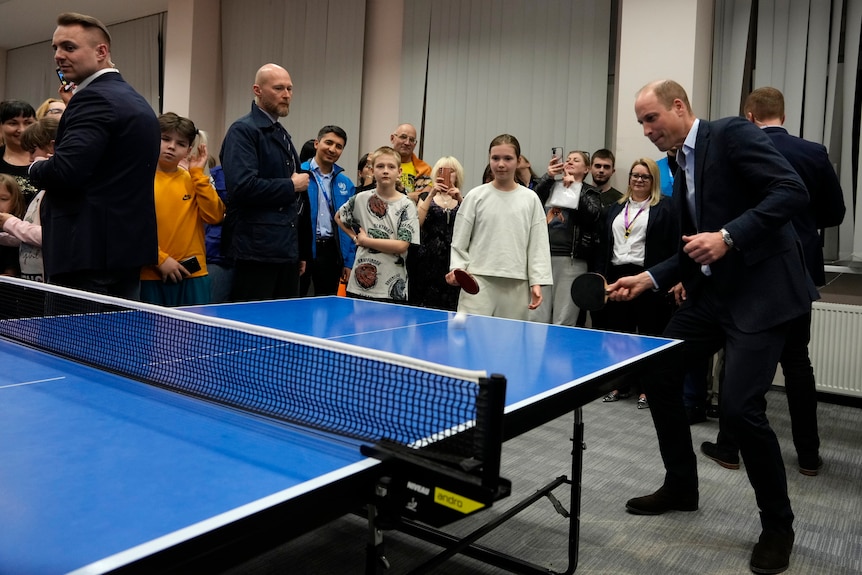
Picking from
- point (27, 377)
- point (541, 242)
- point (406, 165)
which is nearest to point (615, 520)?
point (541, 242)

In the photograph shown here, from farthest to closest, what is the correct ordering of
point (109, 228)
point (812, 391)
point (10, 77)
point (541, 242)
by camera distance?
point (10, 77) < point (541, 242) < point (812, 391) < point (109, 228)

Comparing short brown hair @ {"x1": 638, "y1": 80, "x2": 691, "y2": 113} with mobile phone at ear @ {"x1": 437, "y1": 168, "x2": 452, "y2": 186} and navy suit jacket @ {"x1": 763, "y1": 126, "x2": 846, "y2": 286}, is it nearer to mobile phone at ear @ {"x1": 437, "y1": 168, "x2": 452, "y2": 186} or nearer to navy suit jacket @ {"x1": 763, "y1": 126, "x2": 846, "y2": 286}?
navy suit jacket @ {"x1": 763, "y1": 126, "x2": 846, "y2": 286}

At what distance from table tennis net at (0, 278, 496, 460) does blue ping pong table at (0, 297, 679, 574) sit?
0.23 feet

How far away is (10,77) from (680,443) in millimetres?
12857

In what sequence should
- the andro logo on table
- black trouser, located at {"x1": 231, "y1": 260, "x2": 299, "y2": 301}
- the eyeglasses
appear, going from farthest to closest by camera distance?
the eyeglasses → black trouser, located at {"x1": 231, "y1": 260, "x2": 299, "y2": 301} → the andro logo on table

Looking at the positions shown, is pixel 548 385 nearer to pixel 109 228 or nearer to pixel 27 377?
pixel 27 377

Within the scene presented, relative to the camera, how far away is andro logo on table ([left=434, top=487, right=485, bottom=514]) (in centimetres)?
96

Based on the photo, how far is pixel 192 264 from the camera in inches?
140

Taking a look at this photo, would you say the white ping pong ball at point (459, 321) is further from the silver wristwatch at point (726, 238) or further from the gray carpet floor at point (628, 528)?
the silver wristwatch at point (726, 238)

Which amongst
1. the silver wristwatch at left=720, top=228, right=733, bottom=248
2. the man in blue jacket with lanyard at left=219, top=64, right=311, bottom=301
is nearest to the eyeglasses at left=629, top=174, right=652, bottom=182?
the man in blue jacket with lanyard at left=219, top=64, right=311, bottom=301

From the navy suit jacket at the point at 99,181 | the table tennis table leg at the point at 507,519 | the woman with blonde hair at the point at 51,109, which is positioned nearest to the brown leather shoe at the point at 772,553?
the table tennis table leg at the point at 507,519

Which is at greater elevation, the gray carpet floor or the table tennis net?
the table tennis net

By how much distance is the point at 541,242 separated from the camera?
3.79 meters

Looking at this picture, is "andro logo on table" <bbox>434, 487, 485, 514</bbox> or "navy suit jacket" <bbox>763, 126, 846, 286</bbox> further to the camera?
"navy suit jacket" <bbox>763, 126, 846, 286</bbox>
